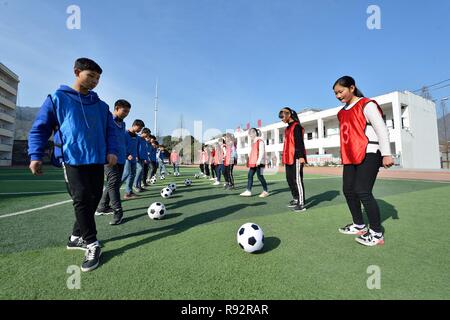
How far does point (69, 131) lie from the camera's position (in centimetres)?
221

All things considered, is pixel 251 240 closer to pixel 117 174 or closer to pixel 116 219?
pixel 116 219

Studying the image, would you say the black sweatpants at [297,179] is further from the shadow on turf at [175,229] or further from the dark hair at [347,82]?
the dark hair at [347,82]

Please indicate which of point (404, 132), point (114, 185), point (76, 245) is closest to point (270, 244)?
point (76, 245)

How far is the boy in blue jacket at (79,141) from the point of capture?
2156 millimetres

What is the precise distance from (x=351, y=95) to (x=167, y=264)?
116 inches

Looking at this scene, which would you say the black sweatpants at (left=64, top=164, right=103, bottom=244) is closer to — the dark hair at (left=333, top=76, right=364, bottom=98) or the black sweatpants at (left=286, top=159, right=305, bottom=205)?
the dark hair at (left=333, top=76, right=364, bottom=98)

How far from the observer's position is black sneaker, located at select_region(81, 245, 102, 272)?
6.46 ft

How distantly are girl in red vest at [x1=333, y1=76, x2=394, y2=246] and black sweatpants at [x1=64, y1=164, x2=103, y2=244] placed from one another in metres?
2.98

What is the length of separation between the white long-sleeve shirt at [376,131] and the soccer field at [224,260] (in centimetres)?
110

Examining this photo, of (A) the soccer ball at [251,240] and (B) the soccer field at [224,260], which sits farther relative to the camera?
(A) the soccer ball at [251,240]

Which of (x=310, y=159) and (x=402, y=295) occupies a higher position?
(x=310, y=159)

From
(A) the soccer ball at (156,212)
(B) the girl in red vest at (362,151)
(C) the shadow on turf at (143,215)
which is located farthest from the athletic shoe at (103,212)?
(B) the girl in red vest at (362,151)
